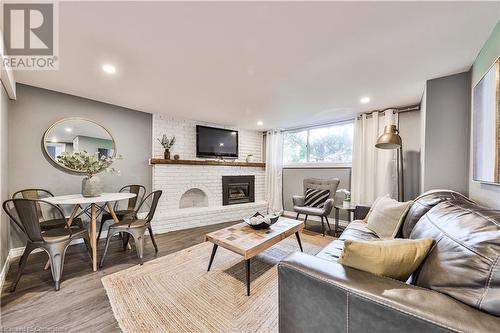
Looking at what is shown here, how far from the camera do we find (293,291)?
0.97 meters

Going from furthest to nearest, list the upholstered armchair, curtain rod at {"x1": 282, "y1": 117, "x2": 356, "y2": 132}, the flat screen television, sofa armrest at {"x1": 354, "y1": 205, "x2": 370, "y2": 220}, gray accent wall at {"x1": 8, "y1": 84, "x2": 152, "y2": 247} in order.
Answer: the flat screen television
curtain rod at {"x1": 282, "y1": 117, "x2": 356, "y2": 132}
the upholstered armchair
sofa armrest at {"x1": 354, "y1": 205, "x2": 370, "y2": 220}
gray accent wall at {"x1": 8, "y1": 84, "x2": 152, "y2": 247}

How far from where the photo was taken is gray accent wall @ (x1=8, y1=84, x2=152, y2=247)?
2488 mm

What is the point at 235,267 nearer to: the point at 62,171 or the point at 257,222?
the point at 257,222

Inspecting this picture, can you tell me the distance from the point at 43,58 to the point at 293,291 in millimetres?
2951

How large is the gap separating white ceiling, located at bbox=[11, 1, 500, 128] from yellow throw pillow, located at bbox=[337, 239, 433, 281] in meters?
1.45

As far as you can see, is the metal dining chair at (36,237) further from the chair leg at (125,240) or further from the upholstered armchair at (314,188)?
the upholstered armchair at (314,188)

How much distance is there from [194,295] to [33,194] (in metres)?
2.59

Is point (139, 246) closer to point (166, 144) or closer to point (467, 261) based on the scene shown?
point (166, 144)

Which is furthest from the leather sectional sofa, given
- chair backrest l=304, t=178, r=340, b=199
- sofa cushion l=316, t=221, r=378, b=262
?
chair backrest l=304, t=178, r=340, b=199

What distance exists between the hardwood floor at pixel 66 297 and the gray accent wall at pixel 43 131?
3.12ft

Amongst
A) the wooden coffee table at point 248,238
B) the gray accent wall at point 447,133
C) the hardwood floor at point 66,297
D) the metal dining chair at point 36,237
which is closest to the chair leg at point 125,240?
the hardwood floor at point 66,297

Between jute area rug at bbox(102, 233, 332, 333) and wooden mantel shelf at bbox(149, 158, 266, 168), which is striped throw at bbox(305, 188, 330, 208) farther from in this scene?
jute area rug at bbox(102, 233, 332, 333)

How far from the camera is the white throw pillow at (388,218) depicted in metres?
1.85

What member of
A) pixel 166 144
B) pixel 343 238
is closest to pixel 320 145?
pixel 343 238
